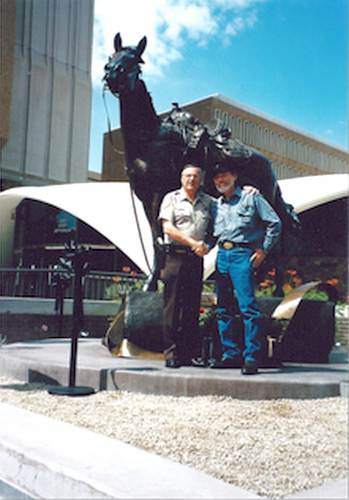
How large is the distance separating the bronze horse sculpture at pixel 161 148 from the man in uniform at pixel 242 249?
0.71 m

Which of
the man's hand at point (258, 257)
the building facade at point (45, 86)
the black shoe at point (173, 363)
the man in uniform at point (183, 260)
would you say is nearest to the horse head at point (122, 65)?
the man in uniform at point (183, 260)

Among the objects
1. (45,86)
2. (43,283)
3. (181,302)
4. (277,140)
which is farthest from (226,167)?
(43,283)

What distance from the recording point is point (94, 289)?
16.4 meters

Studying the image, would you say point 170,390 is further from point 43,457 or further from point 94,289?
point 94,289

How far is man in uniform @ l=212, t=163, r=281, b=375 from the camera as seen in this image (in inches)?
185

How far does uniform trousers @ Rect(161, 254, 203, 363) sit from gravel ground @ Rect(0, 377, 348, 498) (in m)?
0.71

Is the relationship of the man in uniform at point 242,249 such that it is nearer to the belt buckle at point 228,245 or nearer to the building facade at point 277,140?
the belt buckle at point 228,245

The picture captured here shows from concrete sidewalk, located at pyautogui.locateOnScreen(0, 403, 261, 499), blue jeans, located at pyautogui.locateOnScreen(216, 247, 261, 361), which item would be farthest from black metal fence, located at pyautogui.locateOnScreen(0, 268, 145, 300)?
concrete sidewalk, located at pyautogui.locateOnScreen(0, 403, 261, 499)

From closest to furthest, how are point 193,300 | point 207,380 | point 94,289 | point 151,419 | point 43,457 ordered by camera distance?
point 43,457 → point 151,419 → point 207,380 → point 193,300 → point 94,289

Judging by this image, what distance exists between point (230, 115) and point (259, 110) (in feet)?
2.52

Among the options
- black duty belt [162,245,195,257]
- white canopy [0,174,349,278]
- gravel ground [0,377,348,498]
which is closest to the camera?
gravel ground [0,377,348,498]

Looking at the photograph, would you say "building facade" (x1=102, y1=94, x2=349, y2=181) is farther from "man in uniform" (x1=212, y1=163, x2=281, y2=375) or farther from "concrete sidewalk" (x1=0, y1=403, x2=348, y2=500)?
"concrete sidewalk" (x1=0, y1=403, x2=348, y2=500)

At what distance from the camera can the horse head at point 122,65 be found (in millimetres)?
5352

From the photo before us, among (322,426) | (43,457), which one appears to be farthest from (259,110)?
(43,457)
